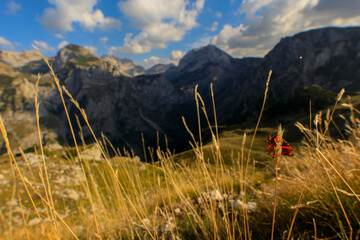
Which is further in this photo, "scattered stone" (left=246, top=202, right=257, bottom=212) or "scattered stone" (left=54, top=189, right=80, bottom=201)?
"scattered stone" (left=54, top=189, right=80, bottom=201)

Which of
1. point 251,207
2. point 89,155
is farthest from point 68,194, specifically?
point 251,207

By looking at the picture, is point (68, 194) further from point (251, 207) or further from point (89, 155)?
point (251, 207)

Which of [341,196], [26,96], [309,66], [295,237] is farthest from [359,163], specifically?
[26,96]

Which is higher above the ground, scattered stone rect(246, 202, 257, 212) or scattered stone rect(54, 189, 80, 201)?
scattered stone rect(246, 202, 257, 212)

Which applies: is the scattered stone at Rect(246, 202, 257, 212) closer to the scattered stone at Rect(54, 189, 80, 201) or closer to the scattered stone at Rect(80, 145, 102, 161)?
the scattered stone at Rect(80, 145, 102, 161)

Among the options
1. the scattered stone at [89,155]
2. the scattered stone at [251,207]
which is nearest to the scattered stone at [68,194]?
the scattered stone at [89,155]

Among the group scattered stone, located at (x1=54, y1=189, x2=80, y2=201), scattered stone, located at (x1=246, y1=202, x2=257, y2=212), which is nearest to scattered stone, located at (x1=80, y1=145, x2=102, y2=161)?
scattered stone, located at (x1=54, y1=189, x2=80, y2=201)

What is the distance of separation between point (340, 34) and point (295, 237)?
27041 centimetres

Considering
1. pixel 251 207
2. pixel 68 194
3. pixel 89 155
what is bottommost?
pixel 68 194

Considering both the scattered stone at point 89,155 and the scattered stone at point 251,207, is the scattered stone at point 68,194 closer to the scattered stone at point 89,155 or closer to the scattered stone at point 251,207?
the scattered stone at point 89,155

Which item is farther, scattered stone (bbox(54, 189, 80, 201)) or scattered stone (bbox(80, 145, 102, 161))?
scattered stone (bbox(54, 189, 80, 201))

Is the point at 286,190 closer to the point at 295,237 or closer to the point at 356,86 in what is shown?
the point at 295,237

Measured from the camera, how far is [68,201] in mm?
9242

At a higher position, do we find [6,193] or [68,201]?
[6,193]
